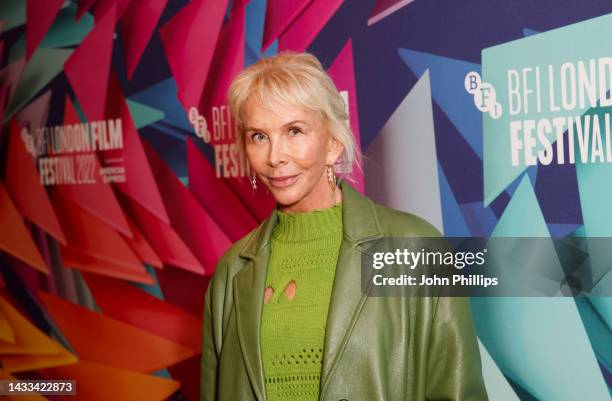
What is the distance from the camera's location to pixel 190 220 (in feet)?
10.00

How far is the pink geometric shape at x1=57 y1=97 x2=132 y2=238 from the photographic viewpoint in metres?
3.34

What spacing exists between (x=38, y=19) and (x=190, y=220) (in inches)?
50.9

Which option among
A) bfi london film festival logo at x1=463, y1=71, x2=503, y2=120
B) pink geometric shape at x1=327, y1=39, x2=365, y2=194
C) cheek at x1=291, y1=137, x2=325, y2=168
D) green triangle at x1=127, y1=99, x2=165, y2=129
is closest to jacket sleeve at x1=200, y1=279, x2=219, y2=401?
cheek at x1=291, y1=137, x2=325, y2=168

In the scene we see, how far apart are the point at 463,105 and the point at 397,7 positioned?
0.37 meters

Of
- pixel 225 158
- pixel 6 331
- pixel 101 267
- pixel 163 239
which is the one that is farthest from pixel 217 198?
pixel 6 331

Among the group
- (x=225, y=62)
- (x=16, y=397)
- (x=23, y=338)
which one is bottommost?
(x=16, y=397)

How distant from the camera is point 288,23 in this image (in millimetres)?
2682

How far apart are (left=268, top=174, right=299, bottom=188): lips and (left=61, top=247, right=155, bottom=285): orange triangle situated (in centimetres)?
148

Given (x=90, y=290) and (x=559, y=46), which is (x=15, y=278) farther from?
(x=559, y=46)

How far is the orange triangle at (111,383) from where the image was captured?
323 centimetres

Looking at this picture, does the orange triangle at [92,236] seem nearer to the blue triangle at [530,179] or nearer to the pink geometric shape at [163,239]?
the pink geometric shape at [163,239]

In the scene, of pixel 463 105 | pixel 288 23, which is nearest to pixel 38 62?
pixel 288 23

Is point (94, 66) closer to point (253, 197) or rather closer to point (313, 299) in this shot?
point (253, 197)

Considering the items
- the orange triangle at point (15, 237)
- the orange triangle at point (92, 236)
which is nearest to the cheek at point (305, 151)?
the orange triangle at point (92, 236)
